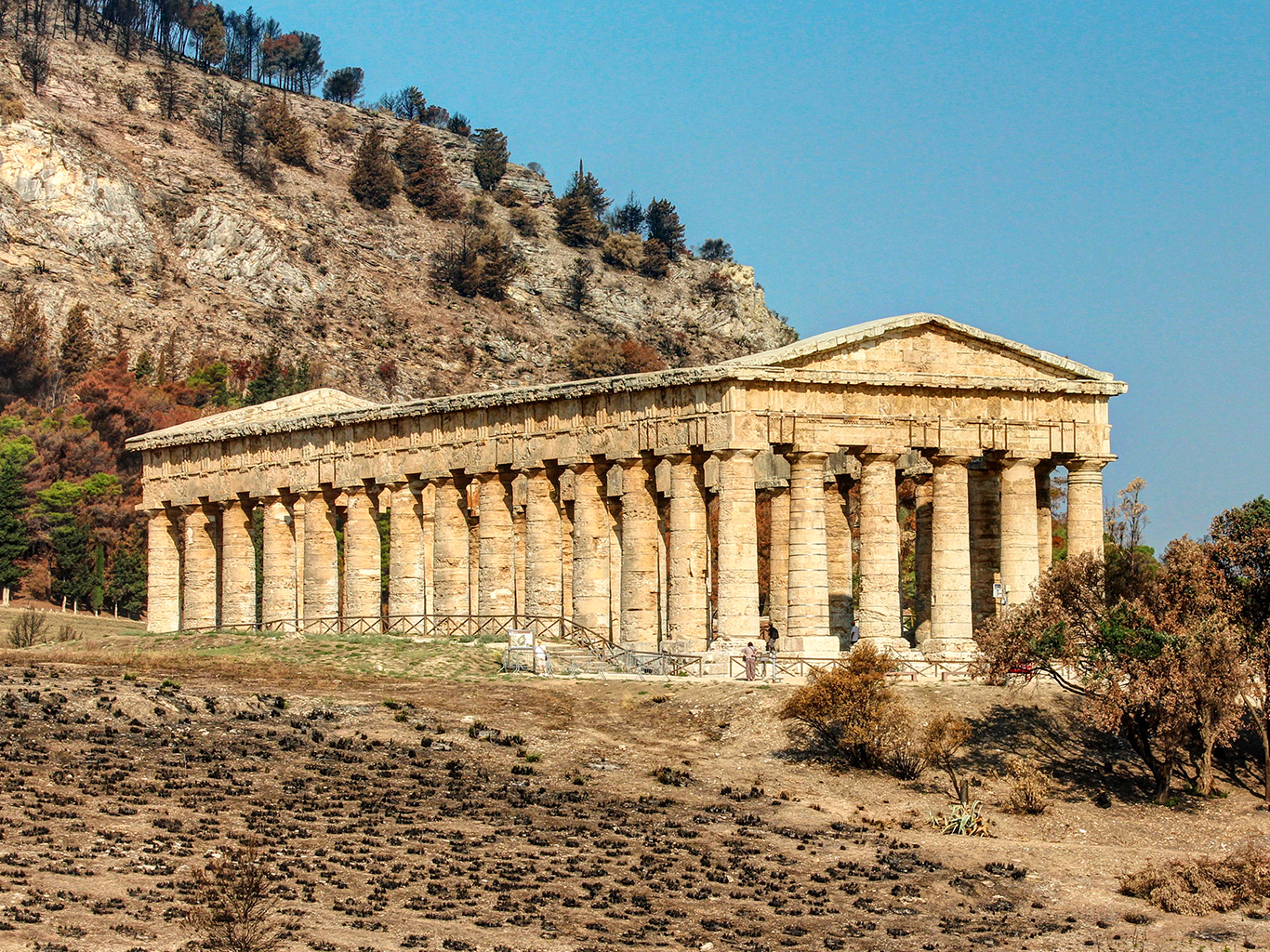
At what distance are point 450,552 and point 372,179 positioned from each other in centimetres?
10750

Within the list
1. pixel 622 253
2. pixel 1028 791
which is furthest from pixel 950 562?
pixel 622 253

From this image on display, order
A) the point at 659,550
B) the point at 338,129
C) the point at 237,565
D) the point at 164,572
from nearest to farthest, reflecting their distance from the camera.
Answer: the point at 659,550
the point at 237,565
the point at 164,572
the point at 338,129

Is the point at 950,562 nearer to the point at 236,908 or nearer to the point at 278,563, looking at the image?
the point at 278,563

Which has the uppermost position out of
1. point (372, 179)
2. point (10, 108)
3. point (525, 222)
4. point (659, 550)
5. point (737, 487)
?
point (372, 179)

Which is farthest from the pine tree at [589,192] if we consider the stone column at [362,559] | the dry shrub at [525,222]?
the stone column at [362,559]

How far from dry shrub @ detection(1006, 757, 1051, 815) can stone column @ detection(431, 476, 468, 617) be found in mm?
24861

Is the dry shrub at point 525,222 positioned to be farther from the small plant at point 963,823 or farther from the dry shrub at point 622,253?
the small plant at point 963,823

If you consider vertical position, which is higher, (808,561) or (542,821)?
(808,561)

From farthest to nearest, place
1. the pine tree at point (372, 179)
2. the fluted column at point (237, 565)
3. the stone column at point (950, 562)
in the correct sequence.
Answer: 1. the pine tree at point (372, 179)
2. the fluted column at point (237, 565)
3. the stone column at point (950, 562)

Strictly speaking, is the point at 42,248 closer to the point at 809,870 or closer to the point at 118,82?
the point at 118,82

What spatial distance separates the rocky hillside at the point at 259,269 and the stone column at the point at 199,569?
57580 millimetres

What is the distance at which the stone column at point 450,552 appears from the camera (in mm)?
61312

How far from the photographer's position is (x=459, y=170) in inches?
7101

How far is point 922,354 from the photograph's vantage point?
53906 millimetres
